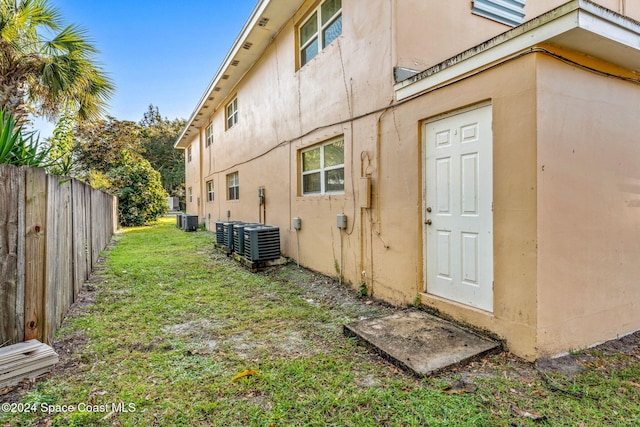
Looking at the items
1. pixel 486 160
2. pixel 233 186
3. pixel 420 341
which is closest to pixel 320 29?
pixel 486 160

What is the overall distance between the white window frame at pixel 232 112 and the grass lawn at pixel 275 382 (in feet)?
27.9

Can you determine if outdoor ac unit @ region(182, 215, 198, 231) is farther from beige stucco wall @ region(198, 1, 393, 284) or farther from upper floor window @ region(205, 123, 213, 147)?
beige stucco wall @ region(198, 1, 393, 284)

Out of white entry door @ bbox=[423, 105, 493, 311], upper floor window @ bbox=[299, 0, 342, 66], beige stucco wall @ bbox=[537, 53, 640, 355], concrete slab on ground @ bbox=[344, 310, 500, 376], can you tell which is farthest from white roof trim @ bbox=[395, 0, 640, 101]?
upper floor window @ bbox=[299, 0, 342, 66]

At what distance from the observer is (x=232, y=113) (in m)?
11.9

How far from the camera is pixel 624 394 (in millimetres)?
2428

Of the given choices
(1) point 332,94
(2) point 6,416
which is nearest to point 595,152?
(1) point 332,94

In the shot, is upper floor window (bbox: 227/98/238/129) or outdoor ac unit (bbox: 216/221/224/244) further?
upper floor window (bbox: 227/98/238/129)

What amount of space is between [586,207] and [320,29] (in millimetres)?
5154

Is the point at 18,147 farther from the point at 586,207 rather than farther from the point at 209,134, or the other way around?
the point at 209,134

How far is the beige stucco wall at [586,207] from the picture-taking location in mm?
2881

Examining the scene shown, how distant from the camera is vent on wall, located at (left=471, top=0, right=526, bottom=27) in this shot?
4.94m

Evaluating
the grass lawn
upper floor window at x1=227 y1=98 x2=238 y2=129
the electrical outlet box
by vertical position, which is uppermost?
upper floor window at x1=227 y1=98 x2=238 y2=129

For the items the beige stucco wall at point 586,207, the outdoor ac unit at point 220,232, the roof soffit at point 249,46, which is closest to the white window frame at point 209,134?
the roof soffit at point 249,46

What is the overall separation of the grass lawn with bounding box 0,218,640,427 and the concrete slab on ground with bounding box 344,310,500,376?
0.09 m
